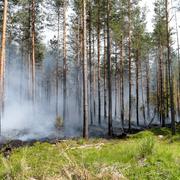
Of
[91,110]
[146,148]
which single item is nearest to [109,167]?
[146,148]

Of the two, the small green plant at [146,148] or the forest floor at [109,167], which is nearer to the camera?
the forest floor at [109,167]

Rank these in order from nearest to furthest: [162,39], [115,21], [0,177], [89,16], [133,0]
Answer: [0,177], [115,21], [133,0], [89,16], [162,39]

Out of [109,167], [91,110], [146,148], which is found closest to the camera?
[109,167]

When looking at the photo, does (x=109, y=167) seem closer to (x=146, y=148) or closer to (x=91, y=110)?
(x=146, y=148)

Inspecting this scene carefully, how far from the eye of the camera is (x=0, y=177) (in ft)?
25.3

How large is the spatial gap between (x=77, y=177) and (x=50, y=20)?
34.4 metres

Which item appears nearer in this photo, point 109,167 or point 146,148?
point 109,167

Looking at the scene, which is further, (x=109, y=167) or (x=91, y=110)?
(x=91, y=110)

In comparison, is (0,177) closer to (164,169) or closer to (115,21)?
(164,169)

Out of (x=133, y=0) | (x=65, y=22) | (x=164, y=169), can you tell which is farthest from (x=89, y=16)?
(x=164, y=169)

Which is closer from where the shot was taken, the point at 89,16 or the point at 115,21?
the point at 115,21

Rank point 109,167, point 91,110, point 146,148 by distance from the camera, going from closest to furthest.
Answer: point 109,167 < point 146,148 < point 91,110

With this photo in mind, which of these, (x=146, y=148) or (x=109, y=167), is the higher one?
(x=146, y=148)

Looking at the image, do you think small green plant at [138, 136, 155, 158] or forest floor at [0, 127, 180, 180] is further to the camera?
small green plant at [138, 136, 155, 158]
